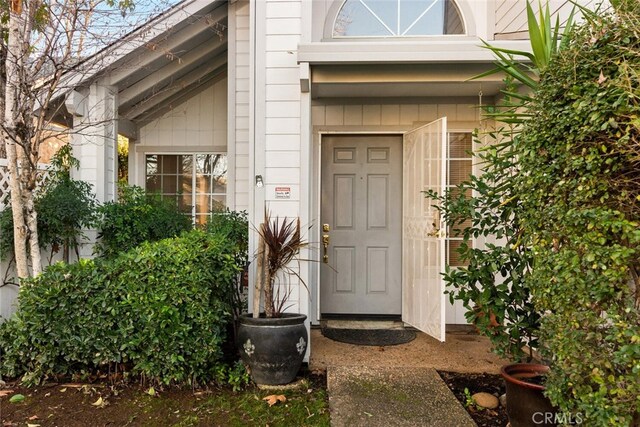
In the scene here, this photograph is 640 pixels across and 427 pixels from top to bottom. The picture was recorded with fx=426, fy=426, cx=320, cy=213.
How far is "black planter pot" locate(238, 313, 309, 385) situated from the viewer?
10.6 feet

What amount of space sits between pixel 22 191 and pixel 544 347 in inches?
158

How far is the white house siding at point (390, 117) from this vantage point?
16.0 ft

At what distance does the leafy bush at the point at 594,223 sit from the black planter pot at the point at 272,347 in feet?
5.83

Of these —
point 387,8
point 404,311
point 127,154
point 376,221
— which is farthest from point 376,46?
point 127,154

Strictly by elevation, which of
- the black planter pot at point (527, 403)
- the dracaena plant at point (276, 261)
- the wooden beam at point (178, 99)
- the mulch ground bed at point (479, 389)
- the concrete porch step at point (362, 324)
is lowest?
the mulch ground bed at point (479, 389)

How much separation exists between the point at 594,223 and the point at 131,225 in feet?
14.2

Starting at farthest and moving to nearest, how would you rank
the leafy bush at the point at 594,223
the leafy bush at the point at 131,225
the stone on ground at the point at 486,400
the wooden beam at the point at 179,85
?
the wooden beam at the point at 179,85
the leafy bush at the point at 131,225
the stone on ground at the point at 486,400
the leafy bush at the point at 594,223

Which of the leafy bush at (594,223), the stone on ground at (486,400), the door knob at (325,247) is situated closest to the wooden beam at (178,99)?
the door knob at (325,247)

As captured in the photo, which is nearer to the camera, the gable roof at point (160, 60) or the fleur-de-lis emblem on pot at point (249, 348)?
the fleur-de-lis emblem on pot at point (249, 348)

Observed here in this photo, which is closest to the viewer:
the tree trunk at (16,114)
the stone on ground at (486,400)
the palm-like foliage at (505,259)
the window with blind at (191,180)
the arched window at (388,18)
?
the palm-like foliage at (505,259)

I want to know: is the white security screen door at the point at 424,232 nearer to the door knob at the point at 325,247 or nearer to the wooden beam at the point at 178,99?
the door knob at the point at 325,247

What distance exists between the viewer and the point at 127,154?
618 centimetres

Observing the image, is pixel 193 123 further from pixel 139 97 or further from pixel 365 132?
pixel 365 132

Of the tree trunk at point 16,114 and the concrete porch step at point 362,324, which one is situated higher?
the tree trunk at point 16,114
